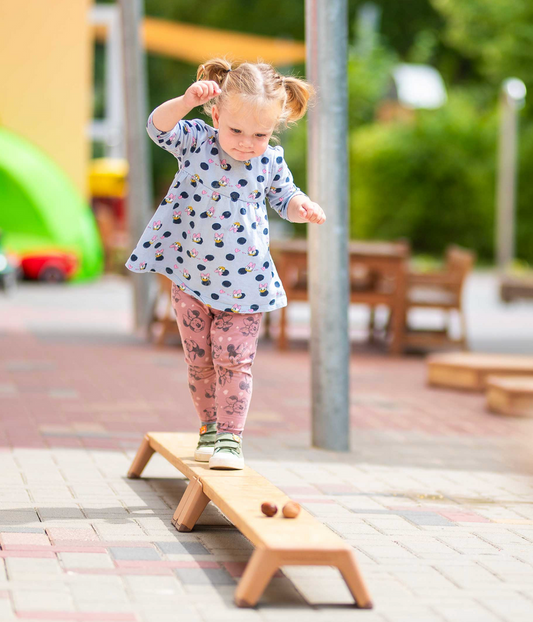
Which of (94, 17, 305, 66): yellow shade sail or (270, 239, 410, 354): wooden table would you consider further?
(94, 17, 305, 66): yellow shade sail

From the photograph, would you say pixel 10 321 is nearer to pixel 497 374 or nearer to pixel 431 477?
pixel 497 374

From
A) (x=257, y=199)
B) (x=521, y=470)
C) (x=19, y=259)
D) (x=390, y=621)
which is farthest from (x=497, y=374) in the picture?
(x=19, y=259)

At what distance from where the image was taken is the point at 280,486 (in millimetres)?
4719

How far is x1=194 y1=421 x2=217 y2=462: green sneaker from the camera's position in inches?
164

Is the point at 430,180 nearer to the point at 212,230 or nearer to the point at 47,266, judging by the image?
the point at 47,266

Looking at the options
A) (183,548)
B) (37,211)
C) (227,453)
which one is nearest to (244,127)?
(227,453)

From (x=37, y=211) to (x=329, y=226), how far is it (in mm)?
13753

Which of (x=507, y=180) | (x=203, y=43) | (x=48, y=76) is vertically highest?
(x=203, y=43)

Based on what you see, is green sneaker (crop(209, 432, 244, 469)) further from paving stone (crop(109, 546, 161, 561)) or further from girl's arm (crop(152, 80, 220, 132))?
girl's arm (crop(152, 80, 220, 132))

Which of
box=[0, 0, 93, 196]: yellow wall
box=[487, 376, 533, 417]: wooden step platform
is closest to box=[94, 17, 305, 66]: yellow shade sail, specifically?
box=[0, 0, 93, 196]: yellow wall

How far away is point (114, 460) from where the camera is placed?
5203 mm

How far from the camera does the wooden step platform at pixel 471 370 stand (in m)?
8.15

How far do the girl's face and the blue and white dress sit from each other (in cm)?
10

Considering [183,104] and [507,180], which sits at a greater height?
[183,104]
